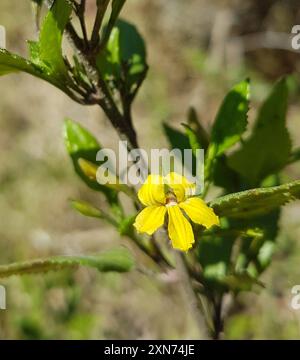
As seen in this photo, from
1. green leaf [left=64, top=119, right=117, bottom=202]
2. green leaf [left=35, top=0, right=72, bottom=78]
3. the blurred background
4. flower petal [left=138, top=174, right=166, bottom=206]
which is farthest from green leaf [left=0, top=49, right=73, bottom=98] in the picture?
the blurred background

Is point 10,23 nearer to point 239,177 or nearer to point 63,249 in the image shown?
point 63,249

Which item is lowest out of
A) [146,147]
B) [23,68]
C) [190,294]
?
[190,294]

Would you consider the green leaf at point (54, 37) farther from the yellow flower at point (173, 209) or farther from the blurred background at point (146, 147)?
the blurred background at point (146, 147)

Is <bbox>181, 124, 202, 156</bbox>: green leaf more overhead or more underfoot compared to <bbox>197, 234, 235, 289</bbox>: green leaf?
more overhead

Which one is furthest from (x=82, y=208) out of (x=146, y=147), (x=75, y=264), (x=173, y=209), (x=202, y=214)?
(x=146, y=147)

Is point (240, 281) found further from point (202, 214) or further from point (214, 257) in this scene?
point (202, 214)

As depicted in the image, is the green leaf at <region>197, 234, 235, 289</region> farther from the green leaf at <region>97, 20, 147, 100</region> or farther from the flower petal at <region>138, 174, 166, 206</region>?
the green leaf at <region>97, 20, 147, 100</region>
